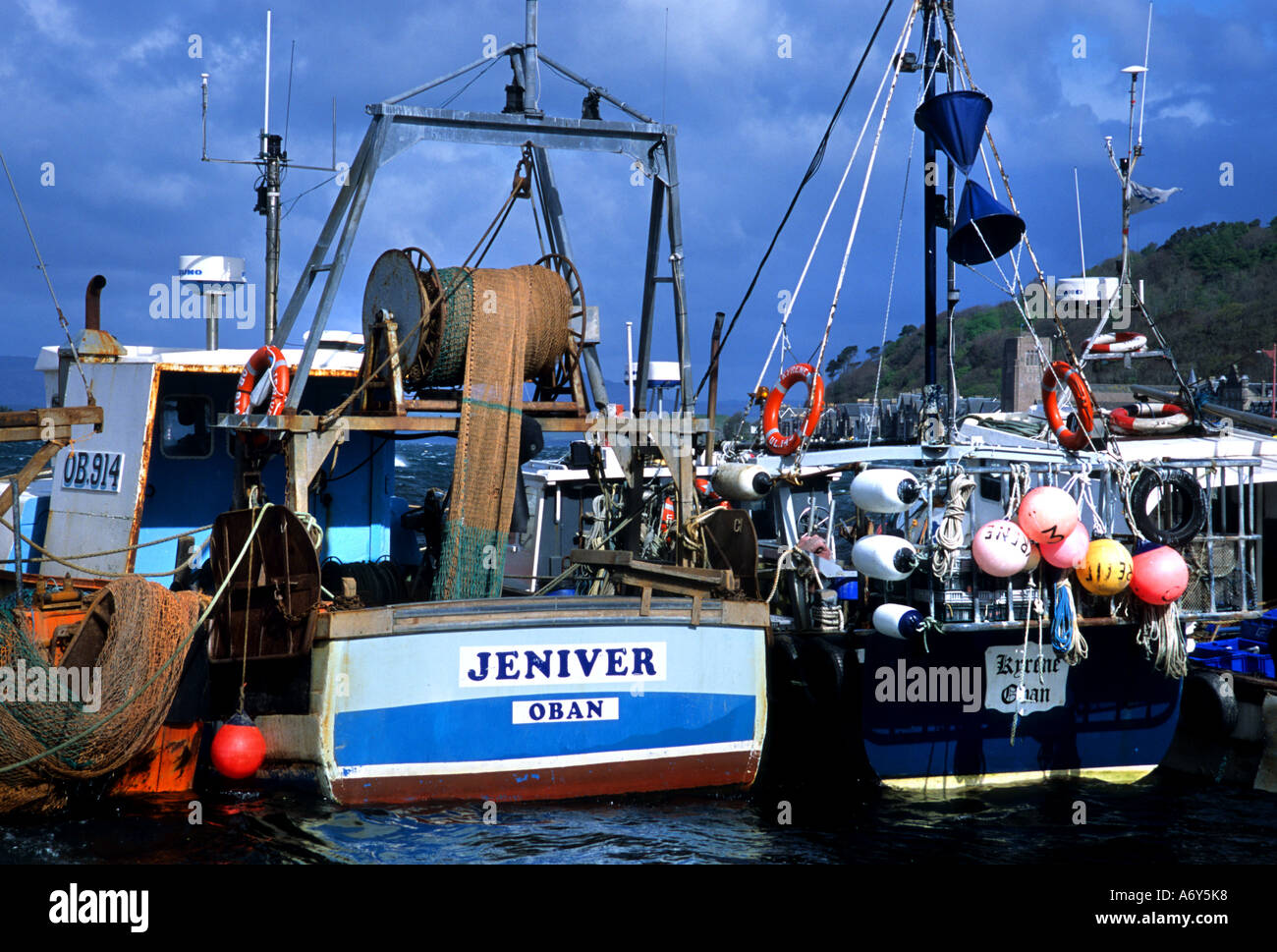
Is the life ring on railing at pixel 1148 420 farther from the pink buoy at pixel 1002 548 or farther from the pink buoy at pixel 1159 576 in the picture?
the pink buoy at pixel 1002 548

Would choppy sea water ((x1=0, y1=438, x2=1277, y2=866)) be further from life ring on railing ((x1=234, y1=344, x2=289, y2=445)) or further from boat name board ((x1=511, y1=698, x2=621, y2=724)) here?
→ life ring on railing ((x1=234, y1=344, x2=289, y2=445))

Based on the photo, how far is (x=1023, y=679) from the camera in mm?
11695

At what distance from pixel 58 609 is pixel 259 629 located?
256cm

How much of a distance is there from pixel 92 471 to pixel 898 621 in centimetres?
815

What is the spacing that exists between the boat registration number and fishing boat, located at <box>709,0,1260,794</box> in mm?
6621

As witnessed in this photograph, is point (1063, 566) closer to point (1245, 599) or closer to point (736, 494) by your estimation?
point (1245, 599)

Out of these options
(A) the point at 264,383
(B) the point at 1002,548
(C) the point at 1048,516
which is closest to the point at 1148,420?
(C) the point at 1048,516

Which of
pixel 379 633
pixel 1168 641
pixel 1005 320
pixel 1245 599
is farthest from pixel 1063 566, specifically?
pixel 1005 320

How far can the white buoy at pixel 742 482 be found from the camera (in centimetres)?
1241

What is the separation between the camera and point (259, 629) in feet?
32.5

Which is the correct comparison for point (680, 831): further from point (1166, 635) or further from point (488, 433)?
point (1166, 635)

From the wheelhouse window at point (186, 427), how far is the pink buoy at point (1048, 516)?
8.20 m

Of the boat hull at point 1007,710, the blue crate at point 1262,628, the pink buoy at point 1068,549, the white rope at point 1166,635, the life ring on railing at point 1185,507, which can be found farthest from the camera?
the blue crate at point 1262,628

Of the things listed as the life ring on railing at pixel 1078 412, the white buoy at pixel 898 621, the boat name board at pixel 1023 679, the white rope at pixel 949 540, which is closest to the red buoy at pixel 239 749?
the white buoy at pixel 898 621
